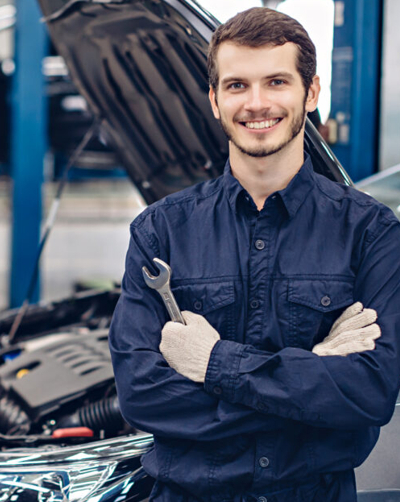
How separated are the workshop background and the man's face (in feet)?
1.54

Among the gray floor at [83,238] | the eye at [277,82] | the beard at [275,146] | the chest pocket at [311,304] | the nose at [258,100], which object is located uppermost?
the eye at [277,82]

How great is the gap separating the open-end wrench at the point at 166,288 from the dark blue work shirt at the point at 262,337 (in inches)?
1.2

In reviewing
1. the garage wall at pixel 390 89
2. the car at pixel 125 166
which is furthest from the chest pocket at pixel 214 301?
the garage wall at pixel 390 89

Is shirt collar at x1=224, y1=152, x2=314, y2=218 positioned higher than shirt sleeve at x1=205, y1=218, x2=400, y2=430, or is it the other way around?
shirt collar at x1=224, y1=152, x2=314, y2=218

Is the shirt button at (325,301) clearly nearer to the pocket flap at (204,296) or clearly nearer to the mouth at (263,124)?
the pocket flap at (204,296)

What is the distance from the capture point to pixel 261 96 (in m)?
1.10

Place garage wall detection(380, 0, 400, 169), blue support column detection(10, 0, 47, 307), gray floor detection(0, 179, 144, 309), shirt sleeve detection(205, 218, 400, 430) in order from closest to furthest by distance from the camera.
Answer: shirt sleeve detection(205, 218, 400, 430) < garage wall detection(380, 0, 400, 169) < blue support column detection(10, 0, 47, 307) < gray floor detection(0, 179, 144, 309)

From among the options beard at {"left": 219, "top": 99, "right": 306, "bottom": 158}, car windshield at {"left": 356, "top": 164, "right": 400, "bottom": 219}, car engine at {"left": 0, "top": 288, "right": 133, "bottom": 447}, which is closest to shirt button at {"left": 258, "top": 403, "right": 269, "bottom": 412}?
beard at {"left": 219, "top": 99, "right": 306, "bottom": 158}

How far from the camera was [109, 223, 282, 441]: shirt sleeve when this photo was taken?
1022mm

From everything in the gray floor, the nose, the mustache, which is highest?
the nose

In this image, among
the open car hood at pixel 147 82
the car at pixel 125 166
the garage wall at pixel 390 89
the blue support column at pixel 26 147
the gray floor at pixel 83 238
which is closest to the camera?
the car at pixel 125 166

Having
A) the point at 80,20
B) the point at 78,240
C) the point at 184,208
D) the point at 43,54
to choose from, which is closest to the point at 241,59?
the point at 184,208

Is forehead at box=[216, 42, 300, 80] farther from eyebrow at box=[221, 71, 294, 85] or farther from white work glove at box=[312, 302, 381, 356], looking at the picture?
white work glove at box=[312, 302, 381, 356]

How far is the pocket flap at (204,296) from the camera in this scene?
1.10 meters
